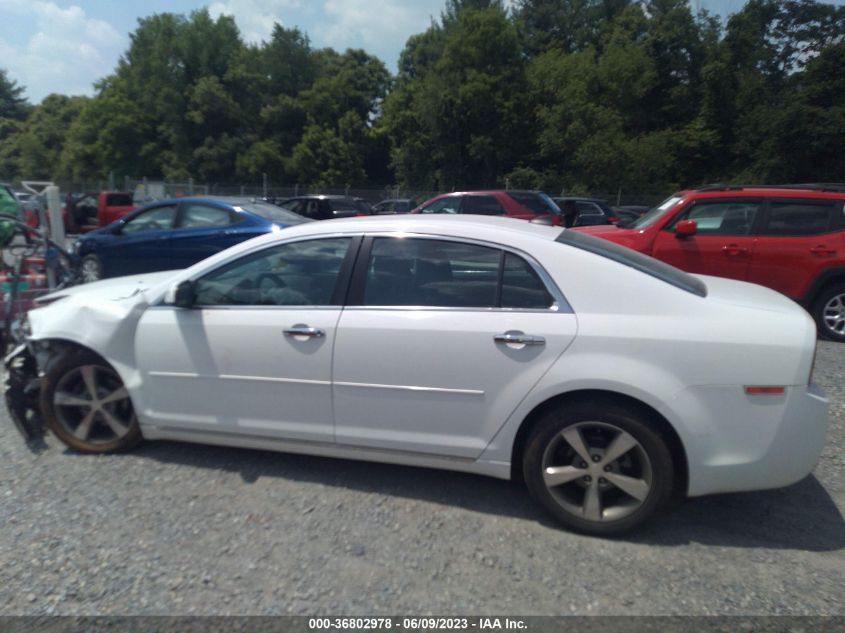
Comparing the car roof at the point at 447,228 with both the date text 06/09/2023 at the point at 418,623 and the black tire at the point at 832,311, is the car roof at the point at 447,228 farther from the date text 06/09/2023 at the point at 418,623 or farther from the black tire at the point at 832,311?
the black tire at the point at 832,311

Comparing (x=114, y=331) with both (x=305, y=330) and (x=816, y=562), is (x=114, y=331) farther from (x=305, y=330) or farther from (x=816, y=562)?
(x=816, y=562)

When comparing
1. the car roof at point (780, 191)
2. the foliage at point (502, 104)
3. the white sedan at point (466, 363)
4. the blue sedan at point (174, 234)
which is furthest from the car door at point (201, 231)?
the foliage at point (502, 104)

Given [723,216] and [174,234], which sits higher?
[723,216]

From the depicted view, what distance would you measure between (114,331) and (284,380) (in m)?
1.22

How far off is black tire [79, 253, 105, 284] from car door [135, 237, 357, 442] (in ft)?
23.8

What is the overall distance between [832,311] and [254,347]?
681 cm

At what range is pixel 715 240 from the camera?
26.2ft

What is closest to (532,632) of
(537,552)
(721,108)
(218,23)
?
(537,552)

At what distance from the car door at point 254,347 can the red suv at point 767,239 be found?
557cm

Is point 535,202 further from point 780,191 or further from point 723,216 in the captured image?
point 780,191

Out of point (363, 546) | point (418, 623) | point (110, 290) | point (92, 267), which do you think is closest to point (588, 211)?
point (92, 267)

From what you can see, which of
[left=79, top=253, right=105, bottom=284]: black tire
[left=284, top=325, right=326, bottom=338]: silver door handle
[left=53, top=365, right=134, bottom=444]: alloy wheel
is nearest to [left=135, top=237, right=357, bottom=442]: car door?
[left=284, top=325, right=326, bottom=338]: silver door handle

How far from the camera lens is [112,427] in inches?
165

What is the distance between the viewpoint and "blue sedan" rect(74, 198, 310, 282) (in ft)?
31.6
